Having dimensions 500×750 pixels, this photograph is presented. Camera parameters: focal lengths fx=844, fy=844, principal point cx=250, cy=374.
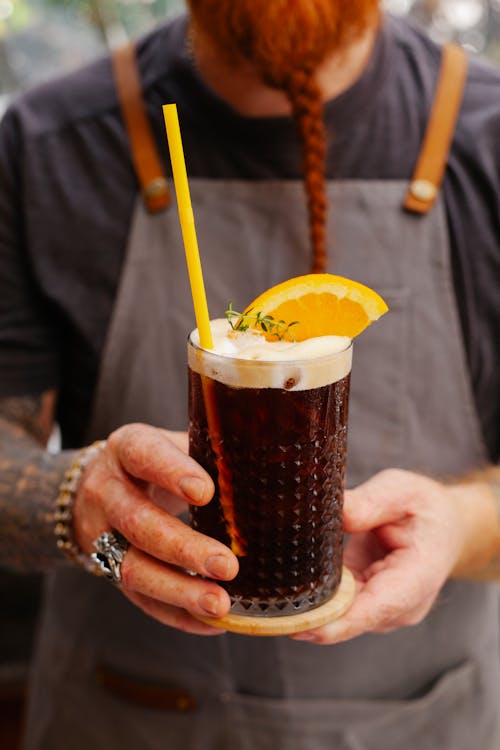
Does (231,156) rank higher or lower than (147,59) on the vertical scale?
lower

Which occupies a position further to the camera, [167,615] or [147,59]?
[147,59]

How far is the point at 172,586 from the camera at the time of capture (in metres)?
0.90

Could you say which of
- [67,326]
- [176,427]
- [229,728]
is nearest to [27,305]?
[67,326]


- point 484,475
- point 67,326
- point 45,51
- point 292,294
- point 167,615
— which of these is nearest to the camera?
point 292,294

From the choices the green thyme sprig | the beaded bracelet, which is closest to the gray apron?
the beaded bracelet

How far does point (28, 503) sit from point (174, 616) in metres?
0.38

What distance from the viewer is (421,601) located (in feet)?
3.30

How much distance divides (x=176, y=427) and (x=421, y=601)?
0.54 meters

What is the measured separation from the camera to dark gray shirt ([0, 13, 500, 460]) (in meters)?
1.40

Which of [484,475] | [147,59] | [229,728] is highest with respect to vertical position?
[147,59]

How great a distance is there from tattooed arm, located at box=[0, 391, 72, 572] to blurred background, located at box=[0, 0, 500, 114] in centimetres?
133

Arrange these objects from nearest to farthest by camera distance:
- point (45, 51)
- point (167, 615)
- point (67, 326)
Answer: point (167, 615) → point (67, 326) → point (45, 51)

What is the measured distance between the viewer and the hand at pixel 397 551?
0.94 m

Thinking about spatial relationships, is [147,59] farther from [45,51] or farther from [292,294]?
[45,51]
